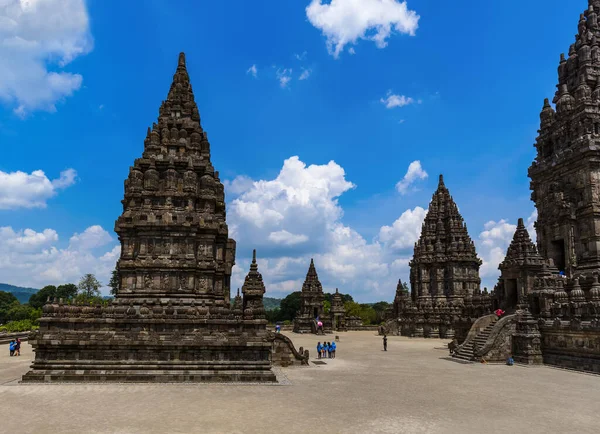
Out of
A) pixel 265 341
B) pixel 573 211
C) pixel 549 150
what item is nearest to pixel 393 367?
pixel 265 341

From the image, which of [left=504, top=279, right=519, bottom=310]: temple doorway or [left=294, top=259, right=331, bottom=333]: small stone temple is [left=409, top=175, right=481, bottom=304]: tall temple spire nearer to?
[left=294, top=259, right=331, bottom=333]: small stone temple

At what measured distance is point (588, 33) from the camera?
128 ft

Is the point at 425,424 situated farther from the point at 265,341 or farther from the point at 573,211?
the point at 573,211

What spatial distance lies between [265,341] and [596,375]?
56.3ft

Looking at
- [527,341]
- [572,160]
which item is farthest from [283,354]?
[572,160]

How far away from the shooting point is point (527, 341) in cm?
2847

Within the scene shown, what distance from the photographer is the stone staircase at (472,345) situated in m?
30.3

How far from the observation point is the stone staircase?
30312 mm

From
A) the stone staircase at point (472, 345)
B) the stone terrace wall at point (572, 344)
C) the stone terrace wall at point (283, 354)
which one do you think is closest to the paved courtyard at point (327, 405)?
the stone terrace wall at point (572, 344)

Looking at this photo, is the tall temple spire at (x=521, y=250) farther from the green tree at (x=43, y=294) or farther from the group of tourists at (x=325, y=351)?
the green tree at (x=43, y=294)

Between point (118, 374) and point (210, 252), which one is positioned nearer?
point (118, 374)

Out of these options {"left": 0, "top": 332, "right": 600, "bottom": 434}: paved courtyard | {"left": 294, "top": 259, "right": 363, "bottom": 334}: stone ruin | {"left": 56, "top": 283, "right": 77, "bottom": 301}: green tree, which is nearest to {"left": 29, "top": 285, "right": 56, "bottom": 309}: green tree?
{"left": 56, "top": 283, "right": 77, "bottom": 301}: green tree

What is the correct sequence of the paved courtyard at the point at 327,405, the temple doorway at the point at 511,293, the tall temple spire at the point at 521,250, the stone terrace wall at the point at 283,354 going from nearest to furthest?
the paved courtyard at the point at 327,405 < the stone terrace wall at the point at 283,354 < the tall temple spire at the point at 521,250 < the temple doorway at the point at 511,293

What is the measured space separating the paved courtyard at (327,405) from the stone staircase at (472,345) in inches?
235
